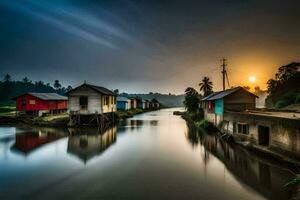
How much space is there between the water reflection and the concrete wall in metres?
1.17

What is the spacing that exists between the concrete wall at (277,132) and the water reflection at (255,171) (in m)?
1.17

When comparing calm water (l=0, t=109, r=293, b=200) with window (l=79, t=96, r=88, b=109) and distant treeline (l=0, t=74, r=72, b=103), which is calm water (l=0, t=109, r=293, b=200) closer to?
window (l=79, t=96, r=88, b=109)

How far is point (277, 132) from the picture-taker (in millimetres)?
16000

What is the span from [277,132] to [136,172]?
986 centimetres

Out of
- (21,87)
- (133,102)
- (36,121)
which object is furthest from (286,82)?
(21,87)

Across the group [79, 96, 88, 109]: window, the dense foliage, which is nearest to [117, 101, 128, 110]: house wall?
[79, 96, 88, 109]: window

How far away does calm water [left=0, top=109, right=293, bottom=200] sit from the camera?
11.0 m

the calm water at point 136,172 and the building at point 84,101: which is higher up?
the building at point 84,101

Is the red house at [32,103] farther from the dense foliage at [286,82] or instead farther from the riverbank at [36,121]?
the dense foliage at [286,82]

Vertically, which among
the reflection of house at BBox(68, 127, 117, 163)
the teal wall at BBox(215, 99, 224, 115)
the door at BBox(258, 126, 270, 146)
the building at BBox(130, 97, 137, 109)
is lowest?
the reflection of house at BBox(68, 127, 117, 163)

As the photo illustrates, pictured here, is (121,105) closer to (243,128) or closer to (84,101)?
(84,101)

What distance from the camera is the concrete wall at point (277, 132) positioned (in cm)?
1395

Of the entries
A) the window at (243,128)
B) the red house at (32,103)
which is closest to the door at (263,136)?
the window at (243,128)

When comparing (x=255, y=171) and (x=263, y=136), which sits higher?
(x=263, y=136)
